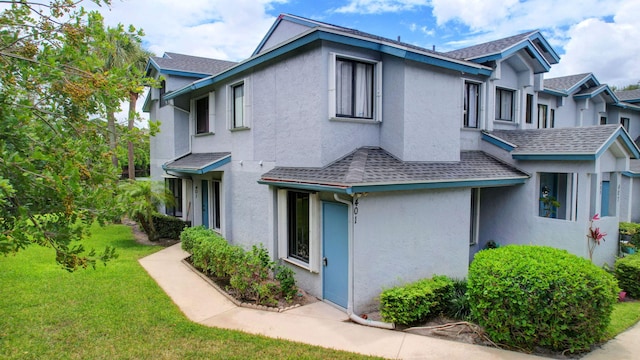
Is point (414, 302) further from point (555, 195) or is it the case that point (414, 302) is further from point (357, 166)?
point (555, 195)

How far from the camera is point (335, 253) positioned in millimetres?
9406

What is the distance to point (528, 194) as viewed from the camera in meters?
13.4

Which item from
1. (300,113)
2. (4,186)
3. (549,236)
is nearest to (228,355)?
(4,186)

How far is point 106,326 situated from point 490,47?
16117mm

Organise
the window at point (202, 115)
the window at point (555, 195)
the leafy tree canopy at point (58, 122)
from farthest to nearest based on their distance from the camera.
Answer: the window at point (202, 115) → the window at point (555, 195) → the leafy tree canopy at point (58, 122)

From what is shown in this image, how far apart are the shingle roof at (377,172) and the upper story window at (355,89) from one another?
1.06 meters

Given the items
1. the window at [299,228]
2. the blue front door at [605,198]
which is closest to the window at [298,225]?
the window at [299,228]

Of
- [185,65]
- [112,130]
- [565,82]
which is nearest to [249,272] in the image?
[112,130]

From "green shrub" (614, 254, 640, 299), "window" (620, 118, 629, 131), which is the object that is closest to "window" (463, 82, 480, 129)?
"green shrub" (614, 254, 640, 299)

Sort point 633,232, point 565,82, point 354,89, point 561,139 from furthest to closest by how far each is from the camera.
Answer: point 565,82, point 633,232, point 561,139, point 354,89

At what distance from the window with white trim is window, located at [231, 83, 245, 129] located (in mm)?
1901

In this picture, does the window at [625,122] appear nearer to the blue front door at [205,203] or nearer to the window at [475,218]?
the window at [475,218]

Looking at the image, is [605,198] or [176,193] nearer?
[605,198]

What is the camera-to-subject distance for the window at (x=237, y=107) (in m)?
13.6
